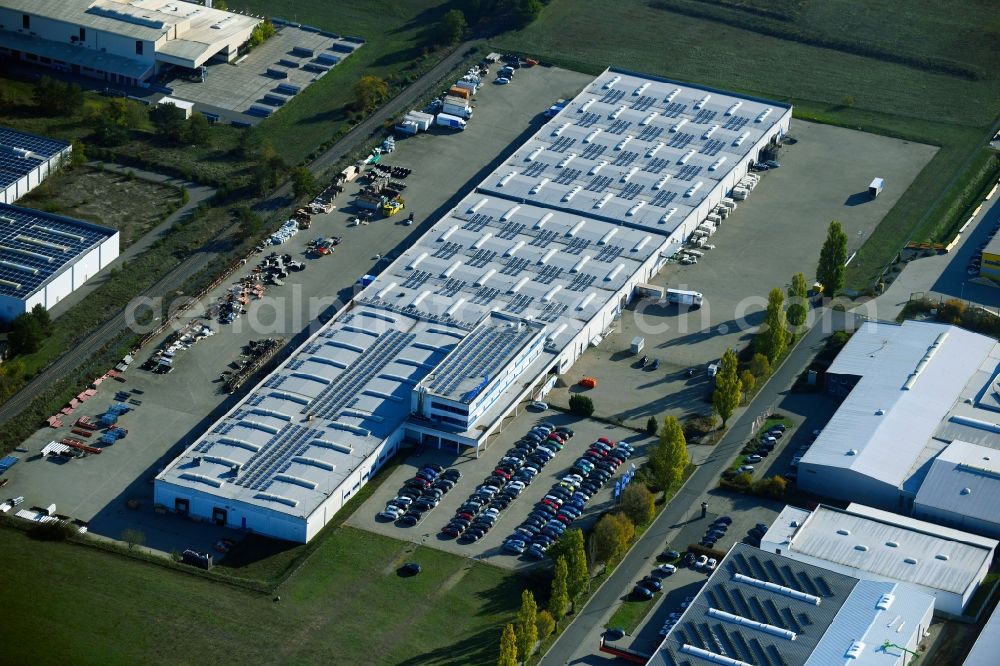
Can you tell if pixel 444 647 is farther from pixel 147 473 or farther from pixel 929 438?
pixel 929 438

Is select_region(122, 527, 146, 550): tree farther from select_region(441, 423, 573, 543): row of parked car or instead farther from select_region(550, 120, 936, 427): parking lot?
select_region(550, 120, 936, 427): parking lot

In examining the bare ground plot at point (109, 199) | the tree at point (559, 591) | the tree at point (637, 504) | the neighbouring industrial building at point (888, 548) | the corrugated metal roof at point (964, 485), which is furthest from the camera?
the bare ground plot at point (109, 199)

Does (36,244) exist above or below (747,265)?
below

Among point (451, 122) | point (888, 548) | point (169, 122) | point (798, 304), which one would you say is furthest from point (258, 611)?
point (451, 122)

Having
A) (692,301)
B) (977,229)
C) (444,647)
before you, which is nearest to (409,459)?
(444,647)

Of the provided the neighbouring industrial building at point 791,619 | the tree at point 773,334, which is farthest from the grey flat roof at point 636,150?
the neighbouring industrial building at point 791,619

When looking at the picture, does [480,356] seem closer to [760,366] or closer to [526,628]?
[760,366]

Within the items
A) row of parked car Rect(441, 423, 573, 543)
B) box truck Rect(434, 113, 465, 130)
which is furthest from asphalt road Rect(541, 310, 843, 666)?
box truck Rect(434, 113, 465, 130)

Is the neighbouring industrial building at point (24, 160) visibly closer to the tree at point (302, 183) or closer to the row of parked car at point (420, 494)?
the tree at point (302, 183)
